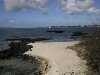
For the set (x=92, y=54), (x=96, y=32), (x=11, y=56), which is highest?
(x=96, y=32)

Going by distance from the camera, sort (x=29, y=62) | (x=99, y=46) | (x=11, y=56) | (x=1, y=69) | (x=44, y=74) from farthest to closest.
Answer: (x=11, y=56)
(x=29, y=62)
(x=1, y=69)
(x=44, y=74)
(x=99, y=46)

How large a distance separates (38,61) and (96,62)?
1085 centimetres

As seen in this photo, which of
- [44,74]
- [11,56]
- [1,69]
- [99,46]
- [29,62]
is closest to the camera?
[99,46]

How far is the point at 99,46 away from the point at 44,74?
17.5ft

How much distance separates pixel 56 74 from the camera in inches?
746

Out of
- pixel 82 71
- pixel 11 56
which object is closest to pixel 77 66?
pixel 82 71

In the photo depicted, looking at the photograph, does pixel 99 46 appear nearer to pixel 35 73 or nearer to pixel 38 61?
pixel 35 73

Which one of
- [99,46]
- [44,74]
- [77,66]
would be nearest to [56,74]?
[44,74]

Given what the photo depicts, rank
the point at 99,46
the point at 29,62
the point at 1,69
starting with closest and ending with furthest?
the point at 99,46 → the point at 1,69 → the point at 29,62

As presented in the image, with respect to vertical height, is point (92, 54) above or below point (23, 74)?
above

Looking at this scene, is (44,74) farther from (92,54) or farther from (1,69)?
(1,69)

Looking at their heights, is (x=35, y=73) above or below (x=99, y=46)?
below

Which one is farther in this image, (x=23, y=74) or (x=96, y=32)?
(x=23, y=74)

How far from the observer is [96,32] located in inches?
749
